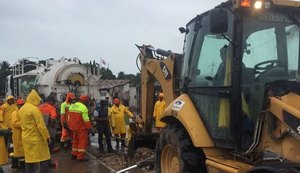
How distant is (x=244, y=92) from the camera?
4.84 meters

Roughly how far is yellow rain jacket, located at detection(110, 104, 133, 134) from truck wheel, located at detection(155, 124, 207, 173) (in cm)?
647

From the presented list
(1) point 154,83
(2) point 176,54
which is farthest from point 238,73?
(1) point 154,83

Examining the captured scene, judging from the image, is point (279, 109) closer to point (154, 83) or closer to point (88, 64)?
point (154, 83)

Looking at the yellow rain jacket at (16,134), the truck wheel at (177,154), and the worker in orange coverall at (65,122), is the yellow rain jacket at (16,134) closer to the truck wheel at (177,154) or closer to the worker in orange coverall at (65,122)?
the worker in orange coverall at (65,122)

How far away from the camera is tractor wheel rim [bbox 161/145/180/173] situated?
6078 millimetres

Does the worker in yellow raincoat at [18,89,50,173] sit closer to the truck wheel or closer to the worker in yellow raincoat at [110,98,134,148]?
the truck wheel

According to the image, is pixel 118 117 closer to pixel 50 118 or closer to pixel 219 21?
pixel 50 118

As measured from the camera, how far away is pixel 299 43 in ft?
15.8

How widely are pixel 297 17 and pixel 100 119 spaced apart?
8.27 meters

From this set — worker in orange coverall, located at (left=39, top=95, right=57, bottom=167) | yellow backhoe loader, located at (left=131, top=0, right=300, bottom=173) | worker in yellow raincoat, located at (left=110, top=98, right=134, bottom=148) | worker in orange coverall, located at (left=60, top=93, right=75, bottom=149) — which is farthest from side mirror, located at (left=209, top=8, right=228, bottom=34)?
worker in orange coverall, located at (left=60, top=93, right=75, bottom=149)

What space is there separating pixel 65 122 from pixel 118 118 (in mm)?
1630

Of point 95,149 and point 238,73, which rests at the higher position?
point 238,73

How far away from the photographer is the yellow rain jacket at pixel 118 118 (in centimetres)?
1284

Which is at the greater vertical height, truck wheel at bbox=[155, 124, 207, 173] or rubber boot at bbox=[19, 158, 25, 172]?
truck wheel at bbox=[155, 124, 207, 173]
